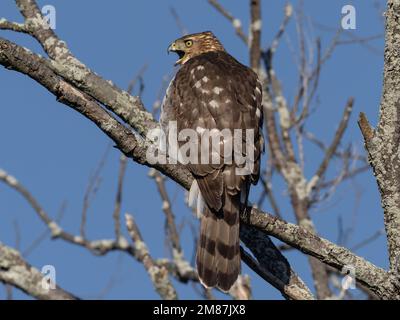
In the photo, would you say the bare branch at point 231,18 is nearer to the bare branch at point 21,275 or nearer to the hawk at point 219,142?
the hawk at point 219,142

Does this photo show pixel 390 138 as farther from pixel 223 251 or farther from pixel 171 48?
pixel 171 48

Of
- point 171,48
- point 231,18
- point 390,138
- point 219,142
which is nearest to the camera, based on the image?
point 390,138

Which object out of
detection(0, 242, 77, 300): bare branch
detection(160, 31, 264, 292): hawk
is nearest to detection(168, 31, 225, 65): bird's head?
detection(160, 31, 264, 292): hawk

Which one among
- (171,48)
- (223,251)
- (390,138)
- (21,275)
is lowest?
(21,275)

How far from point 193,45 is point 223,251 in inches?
114

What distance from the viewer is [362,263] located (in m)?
4.71

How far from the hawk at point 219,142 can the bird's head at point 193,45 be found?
102 centimetres

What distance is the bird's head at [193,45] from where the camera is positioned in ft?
25.2

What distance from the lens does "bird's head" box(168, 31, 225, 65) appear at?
7.67 metres

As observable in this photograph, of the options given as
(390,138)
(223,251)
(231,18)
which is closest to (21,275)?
(223,251)

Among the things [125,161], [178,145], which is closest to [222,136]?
[178,145]

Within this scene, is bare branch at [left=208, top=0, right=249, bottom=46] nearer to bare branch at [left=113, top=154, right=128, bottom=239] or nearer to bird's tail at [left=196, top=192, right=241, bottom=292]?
bare branch at [left=113, top=154, right=128, bottom=239]

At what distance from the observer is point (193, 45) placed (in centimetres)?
770

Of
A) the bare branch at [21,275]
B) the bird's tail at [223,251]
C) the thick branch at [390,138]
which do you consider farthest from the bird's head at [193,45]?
the bare branch at [21,275]
